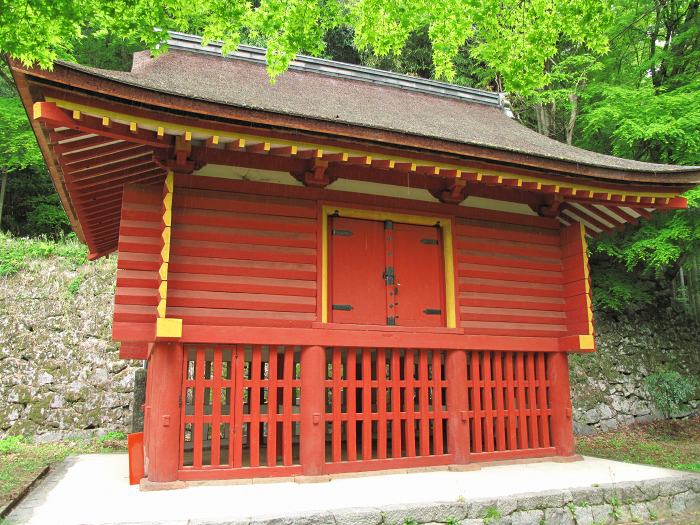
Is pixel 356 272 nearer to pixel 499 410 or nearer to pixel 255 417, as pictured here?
pixel 255 417

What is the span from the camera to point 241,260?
645 centimetres

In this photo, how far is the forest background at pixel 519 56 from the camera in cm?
652

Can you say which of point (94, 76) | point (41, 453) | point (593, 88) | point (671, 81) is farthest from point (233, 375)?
point (671, 81)

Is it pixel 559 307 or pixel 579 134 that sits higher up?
pixel 579 134

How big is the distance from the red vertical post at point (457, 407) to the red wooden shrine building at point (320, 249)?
0.02 meters

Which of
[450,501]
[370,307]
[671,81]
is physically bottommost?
[450,501]

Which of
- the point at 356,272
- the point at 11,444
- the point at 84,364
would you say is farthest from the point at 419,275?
the point at 11,444

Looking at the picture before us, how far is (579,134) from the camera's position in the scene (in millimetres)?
17703

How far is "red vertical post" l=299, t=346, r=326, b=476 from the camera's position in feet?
20.6

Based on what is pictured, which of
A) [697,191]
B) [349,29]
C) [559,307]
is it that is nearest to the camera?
[559,307]

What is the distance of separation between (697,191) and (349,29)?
1511cm

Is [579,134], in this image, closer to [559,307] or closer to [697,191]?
[697,191]

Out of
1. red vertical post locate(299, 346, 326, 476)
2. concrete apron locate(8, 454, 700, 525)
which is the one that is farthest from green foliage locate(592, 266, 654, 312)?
red vertical post locate(299, 346, 326, 476)

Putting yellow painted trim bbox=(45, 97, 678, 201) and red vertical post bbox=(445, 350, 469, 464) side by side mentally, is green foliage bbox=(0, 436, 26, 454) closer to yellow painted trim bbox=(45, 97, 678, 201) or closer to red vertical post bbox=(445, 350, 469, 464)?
yellow painted trim bbox=(45, 97, 678, 201)
